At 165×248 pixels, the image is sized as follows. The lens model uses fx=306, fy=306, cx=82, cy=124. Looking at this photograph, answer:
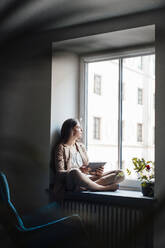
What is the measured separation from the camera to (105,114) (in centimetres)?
100

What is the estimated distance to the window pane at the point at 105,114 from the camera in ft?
3.36

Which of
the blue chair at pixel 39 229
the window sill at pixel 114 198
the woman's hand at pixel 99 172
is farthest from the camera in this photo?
the woman's hand at pixel 99 172

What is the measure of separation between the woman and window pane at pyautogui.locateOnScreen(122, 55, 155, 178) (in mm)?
100

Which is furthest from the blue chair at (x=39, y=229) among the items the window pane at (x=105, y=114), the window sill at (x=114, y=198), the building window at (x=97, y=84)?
the building window at (x=97, y=84)

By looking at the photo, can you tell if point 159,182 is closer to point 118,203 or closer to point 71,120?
point 118,203

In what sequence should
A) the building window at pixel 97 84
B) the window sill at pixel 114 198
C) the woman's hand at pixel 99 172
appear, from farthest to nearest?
the building window at pixel 97 84 → the woman's hand at pixel 99 172 → the window sill at pixel 114 198

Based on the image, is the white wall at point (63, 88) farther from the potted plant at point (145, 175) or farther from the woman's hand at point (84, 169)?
the potted plant at point (145, 175)

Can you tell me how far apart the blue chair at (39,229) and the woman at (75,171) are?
100 mm

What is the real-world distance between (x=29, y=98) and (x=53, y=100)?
8 cm

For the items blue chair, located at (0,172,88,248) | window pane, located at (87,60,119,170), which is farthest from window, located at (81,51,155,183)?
blue chair, located at (0,172,88,248)

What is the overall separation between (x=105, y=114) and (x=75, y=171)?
0.73 feet

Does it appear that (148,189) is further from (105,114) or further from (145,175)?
(105,114)

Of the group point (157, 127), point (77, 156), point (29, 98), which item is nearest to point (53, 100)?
point (29, 98)

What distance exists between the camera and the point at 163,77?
31.8 inches
